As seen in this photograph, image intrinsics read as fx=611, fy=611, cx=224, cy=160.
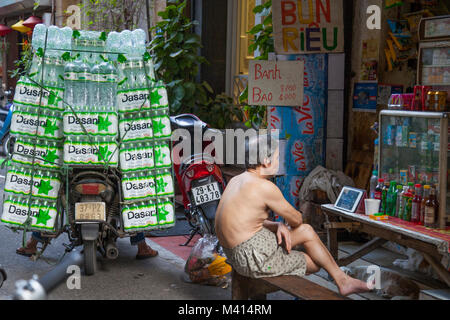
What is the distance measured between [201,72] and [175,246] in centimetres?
450

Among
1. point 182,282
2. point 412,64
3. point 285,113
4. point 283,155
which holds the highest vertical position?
point 412,64

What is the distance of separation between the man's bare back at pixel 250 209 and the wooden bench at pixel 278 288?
1.14 feet

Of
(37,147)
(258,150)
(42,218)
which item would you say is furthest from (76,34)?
(258,150)

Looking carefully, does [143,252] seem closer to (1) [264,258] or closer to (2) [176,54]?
(1) [264,258]

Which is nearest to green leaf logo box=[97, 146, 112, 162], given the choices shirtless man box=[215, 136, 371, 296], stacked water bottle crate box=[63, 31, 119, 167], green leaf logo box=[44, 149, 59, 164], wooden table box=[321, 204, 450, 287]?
stacked water bottle crate box=[63, 31, 119, 167]

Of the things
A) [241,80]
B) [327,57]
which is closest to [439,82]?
[327,57]

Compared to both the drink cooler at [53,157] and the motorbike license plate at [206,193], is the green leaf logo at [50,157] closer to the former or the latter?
the drink cooler at [53,157]

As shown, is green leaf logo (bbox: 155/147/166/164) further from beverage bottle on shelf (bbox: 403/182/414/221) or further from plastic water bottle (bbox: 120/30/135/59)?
beverage bottle on shelf (bbox: 403/182/414/221)

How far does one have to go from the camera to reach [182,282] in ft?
19.7

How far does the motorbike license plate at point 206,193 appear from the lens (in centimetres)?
665

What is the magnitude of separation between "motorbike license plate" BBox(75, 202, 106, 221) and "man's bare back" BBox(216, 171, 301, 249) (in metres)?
1.64

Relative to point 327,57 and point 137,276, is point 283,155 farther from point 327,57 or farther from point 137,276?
point 137,276

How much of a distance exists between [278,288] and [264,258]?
0.93 ft

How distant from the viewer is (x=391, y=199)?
19.0 feet
